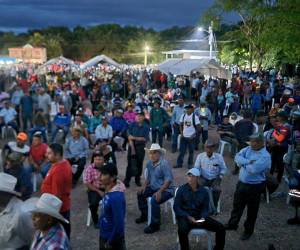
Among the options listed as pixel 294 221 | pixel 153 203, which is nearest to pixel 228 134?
pixel 294 221

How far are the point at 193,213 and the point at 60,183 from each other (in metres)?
1.79

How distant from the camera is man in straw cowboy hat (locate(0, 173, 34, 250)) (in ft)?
10.6

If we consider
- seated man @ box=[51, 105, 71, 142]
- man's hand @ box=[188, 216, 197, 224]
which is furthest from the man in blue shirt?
seated man @ box=[51, 105, 71, 142]

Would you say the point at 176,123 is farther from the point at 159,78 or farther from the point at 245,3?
the point at 245,3

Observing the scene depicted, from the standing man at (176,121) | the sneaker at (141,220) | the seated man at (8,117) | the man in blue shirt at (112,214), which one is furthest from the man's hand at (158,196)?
the seated man at (8,117)

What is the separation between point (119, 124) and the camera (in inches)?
466

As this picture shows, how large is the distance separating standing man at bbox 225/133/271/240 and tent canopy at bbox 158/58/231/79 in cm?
1688

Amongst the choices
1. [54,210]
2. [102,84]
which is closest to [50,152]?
[54,210]

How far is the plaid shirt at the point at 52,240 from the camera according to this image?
300 cm

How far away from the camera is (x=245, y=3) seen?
1054 inches

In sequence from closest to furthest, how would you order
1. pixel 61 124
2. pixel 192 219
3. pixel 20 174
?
1. pixel 192 219
2. pixel 20 174
3. pixel 61 124

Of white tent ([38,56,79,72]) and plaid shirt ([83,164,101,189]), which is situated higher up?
white tent ([38,56,79,72])

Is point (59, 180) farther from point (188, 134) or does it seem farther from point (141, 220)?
point (188, 134)

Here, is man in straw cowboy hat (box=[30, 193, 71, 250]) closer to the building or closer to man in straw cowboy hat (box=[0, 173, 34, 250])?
man in straw cowboy hat (box=[0, 173, 34, 250])
